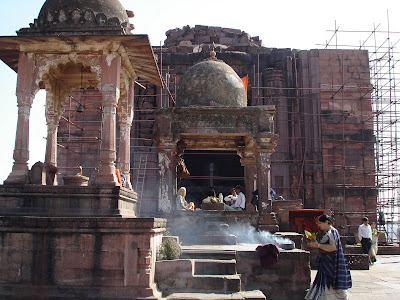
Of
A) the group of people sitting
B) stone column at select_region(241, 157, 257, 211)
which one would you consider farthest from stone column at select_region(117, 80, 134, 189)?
stone column at select_region(241, 157, 257, 211)

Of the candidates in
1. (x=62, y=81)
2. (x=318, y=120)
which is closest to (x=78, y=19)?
(x=62, y=81)

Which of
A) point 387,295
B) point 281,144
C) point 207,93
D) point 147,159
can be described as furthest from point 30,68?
point 281,144

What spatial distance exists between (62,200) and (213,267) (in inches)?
102

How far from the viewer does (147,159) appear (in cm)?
1934

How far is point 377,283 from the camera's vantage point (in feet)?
30.0

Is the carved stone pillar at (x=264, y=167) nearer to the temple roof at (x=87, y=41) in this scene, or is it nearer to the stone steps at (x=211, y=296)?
the temple roof at (x=87, y=41)

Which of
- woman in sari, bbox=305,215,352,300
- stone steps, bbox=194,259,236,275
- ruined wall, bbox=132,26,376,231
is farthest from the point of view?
ruined wall, bbox=132,26,376,231

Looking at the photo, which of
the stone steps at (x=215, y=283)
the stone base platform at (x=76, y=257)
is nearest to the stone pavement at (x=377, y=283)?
the stone steps at (x=215, y=283)

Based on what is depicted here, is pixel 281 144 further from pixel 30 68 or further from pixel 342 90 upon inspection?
pixel 30 68

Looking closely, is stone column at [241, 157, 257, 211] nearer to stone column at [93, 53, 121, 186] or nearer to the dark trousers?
the dark trousers

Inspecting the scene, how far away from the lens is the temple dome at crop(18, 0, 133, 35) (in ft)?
26.1

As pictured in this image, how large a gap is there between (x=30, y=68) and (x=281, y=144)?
1343 centimetres

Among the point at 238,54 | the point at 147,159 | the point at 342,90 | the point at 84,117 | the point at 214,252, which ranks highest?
the point at 238,54

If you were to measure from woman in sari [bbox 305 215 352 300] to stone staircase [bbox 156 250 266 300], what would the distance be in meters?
0.98
